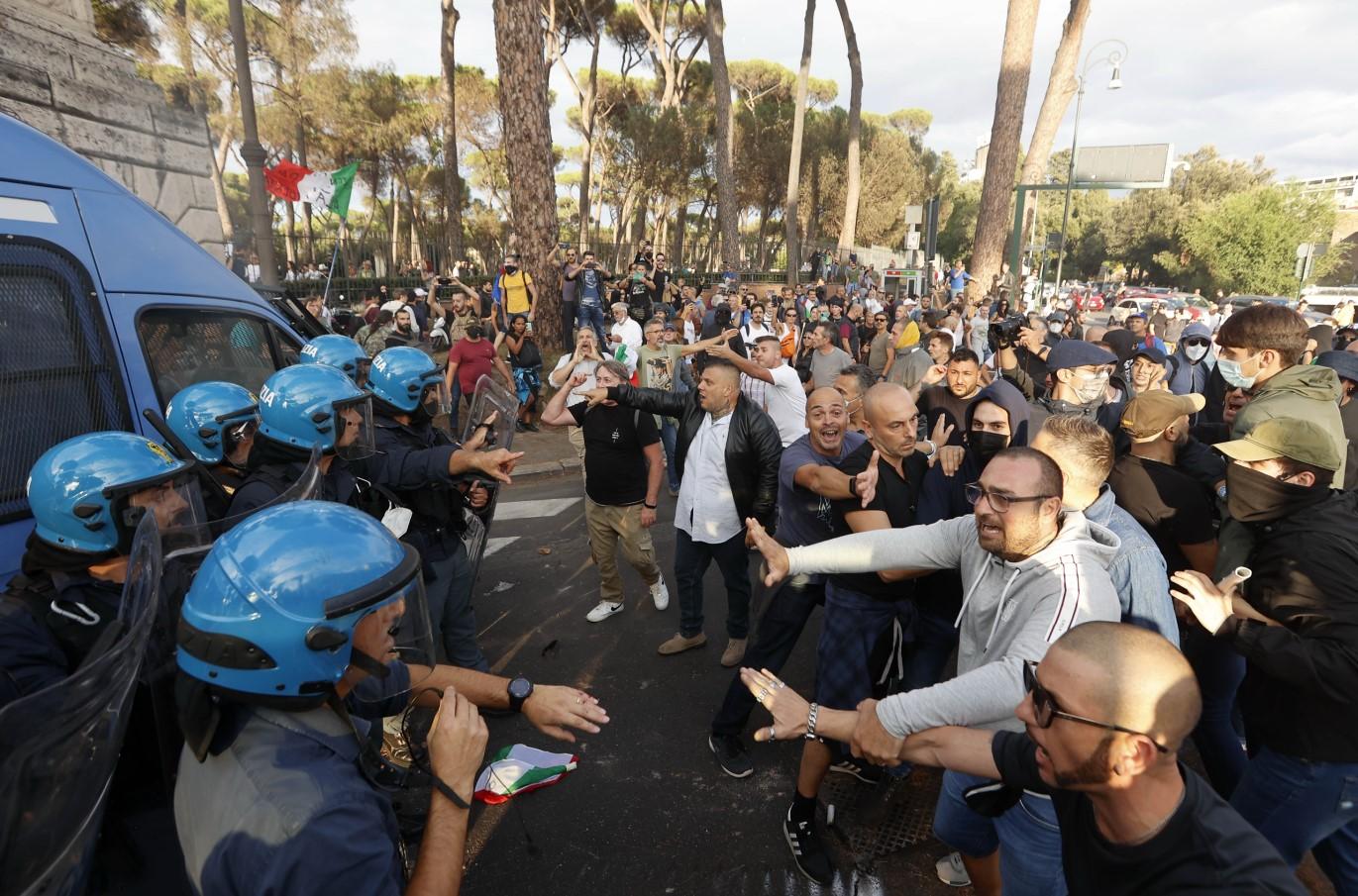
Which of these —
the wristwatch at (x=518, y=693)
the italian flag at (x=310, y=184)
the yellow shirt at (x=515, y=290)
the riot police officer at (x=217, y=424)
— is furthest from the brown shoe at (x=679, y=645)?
the italian flag at (x=310, y=184)

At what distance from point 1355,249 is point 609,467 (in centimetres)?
Result: 7472

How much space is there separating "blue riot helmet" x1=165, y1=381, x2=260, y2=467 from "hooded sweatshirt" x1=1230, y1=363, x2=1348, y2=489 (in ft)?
13.8

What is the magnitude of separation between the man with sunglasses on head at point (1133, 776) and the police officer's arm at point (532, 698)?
1121mm

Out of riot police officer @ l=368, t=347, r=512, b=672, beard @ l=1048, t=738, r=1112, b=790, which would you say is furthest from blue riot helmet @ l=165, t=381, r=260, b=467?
beard @ l=1048, t=738, r=1112, b=790

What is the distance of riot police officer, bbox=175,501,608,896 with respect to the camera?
1.17 meters

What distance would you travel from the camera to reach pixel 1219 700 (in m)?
2.88

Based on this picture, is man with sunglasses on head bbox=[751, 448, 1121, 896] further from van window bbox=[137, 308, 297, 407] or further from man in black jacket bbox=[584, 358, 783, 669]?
van window bbox=[137, 308, 297, 407]

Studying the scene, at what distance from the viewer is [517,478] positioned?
27.4 feet

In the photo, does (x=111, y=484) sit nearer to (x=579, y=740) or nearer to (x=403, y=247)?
(x=579, y=740)

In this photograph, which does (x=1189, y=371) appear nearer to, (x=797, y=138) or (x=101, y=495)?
(x=101, y=495)

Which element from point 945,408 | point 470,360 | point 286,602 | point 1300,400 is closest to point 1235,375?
point 1300,400

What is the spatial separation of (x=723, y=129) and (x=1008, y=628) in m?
21.0

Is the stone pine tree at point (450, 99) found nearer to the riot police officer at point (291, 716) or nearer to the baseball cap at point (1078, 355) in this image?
the baseball cap at point (1078, 355)

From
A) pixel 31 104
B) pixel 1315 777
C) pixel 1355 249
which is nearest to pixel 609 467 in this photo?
pixel 1315 777
